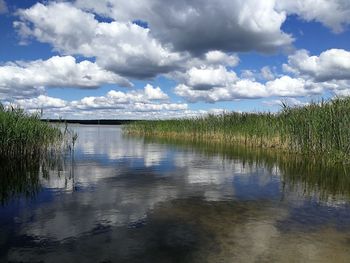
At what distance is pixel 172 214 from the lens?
9039mm

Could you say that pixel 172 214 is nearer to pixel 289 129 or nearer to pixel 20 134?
pixel 20 134

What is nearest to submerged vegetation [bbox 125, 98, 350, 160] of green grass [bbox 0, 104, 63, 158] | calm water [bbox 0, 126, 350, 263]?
calm water [bbox 0, 126, 350, 263]

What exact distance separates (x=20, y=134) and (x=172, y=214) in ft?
31.9

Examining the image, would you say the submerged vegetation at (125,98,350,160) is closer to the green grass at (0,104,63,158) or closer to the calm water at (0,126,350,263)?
the calm water at (0,126,350,263)

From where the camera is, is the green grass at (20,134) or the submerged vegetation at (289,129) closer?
the green grass at (20,134)

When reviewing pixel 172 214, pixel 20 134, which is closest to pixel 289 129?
pixel 20 134

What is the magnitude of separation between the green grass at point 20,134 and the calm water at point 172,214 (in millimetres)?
749

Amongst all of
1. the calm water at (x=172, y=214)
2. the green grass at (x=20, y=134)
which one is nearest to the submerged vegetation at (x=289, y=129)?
the calm water at (x=172, y=214)

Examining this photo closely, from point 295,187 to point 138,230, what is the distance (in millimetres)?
6835

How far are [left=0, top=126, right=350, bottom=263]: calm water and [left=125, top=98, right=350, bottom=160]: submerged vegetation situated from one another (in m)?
2.31

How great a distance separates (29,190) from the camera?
38.4 feet

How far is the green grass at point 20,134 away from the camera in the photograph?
1566 cm

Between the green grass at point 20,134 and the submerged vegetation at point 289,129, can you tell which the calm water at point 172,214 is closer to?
the green grass at point 20,134

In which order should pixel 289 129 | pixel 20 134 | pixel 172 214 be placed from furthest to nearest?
pixel 289 129, pixel 20 134, pixel 172 214
